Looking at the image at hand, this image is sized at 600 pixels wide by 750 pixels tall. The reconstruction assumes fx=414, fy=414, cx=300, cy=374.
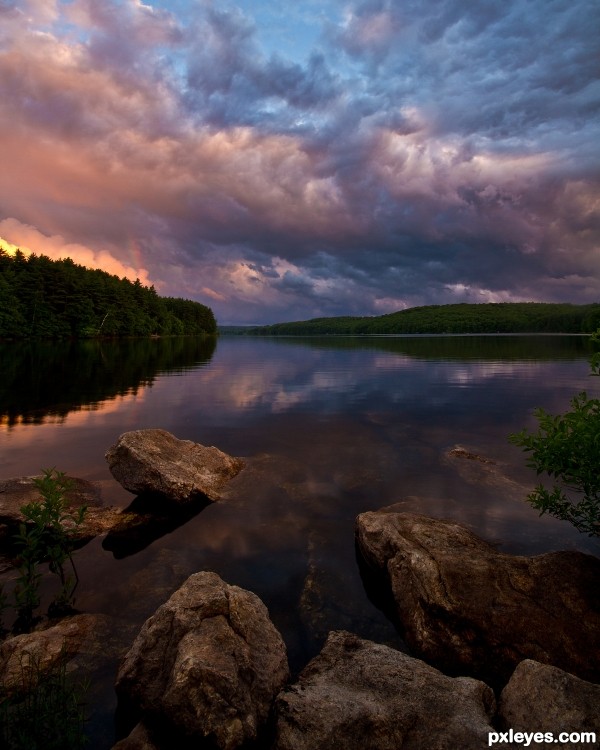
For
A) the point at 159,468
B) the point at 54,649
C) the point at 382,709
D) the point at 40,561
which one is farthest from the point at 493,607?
the point at 40,561

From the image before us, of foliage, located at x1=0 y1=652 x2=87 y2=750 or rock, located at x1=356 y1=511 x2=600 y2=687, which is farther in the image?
rock, located at x1=356 y1=511 x2=600 y2=687

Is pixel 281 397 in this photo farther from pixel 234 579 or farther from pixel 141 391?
pixel 234 579

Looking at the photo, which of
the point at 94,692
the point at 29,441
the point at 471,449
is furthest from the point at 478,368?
the point at 94,692

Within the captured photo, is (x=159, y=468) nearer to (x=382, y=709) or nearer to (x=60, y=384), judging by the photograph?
(x=382, y=709)

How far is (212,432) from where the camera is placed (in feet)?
95.5

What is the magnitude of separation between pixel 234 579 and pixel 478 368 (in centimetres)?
6665

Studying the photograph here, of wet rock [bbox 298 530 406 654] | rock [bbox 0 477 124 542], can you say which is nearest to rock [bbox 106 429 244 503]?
rock [bbox 0 477 124 542]

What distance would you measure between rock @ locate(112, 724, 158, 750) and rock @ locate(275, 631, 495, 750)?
1943 millimetres

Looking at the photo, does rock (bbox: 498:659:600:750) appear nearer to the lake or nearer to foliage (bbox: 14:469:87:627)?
the lake

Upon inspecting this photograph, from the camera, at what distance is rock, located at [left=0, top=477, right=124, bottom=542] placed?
1343 cm

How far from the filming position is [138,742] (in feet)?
20.2

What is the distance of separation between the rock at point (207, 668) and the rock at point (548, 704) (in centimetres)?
377

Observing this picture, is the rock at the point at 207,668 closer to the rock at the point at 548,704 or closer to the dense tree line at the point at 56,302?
the rock at the point at 548,704

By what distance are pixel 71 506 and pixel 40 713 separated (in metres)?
9.94
